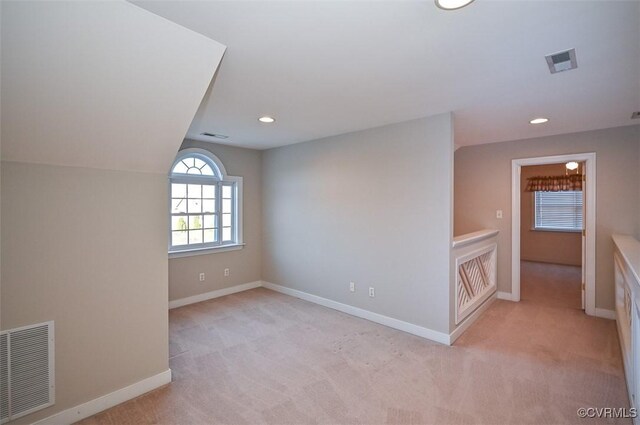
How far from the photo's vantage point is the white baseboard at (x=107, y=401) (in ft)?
6.45

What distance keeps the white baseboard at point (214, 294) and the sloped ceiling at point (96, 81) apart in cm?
264

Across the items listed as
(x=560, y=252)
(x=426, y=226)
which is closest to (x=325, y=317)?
(x=426, y=226)

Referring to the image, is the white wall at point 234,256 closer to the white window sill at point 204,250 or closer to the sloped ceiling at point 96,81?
the white window sill at point 204,250

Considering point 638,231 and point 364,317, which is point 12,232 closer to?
point 364,317

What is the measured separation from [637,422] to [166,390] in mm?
3074

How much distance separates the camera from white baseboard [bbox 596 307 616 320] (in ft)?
12.3

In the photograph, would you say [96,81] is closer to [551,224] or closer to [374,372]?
[374,372]

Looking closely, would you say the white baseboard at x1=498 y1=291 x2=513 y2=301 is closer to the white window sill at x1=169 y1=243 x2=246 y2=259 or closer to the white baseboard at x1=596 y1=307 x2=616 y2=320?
the white baseboard at x1=596 y1=307 x2=616 y2=320

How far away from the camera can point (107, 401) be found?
2148mm

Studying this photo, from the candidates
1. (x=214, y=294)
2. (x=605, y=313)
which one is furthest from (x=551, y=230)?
(x=214, y=294)

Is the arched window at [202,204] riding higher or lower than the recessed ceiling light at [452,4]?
lower

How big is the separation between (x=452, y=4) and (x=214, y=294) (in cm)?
451

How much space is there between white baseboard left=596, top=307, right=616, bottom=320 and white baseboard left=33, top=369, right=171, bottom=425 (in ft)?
16.1

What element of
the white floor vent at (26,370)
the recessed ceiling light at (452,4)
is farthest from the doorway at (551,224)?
the white floor vent at (26,370)
